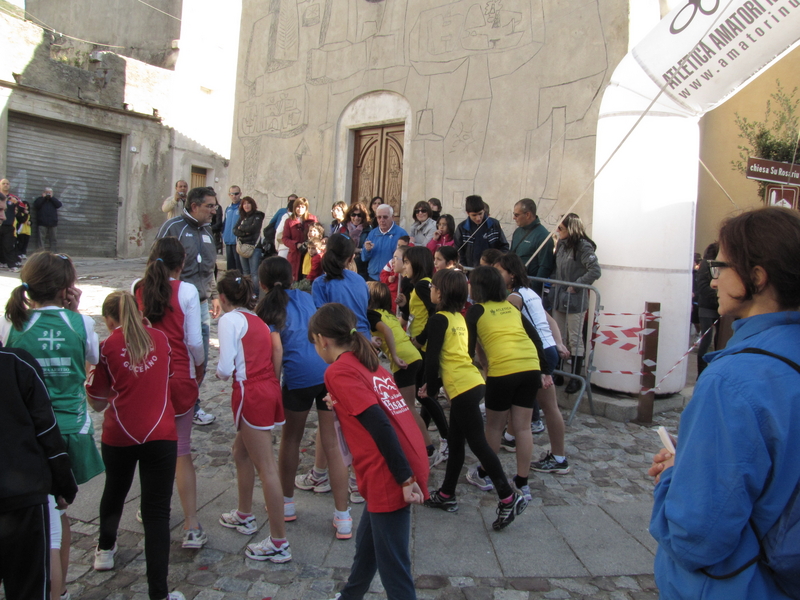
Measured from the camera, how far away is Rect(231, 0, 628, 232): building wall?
7.69 m

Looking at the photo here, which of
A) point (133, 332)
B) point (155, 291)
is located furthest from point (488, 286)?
point (133, 332)

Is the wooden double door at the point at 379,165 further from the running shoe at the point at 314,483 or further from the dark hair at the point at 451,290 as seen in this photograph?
the running shoe at the point at 314,483

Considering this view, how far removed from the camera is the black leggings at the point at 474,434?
11.8 feet

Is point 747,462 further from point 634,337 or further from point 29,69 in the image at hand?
point 29,69

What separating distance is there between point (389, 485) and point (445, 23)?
8.47 metres

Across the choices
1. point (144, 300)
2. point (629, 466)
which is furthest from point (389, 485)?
point (629, 466)

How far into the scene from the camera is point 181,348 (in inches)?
135

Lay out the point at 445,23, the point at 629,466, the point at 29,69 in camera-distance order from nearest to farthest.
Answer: the point at 629,466 < the point at 445,23 < the point at 29,69

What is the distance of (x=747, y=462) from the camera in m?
1.34

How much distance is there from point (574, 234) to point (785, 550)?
5107 mm

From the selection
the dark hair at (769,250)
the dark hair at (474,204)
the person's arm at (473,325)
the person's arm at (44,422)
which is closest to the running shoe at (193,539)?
the person's arm at (44,422)

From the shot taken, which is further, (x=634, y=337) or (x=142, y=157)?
(x=142, y=157)

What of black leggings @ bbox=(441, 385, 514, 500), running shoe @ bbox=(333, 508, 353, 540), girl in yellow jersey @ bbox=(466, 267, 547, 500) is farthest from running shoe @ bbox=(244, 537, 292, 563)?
girl in yellow jersey @ bbox=(466, 267, 547, 500)

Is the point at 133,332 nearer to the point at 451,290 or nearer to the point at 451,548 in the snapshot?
the point at 451,290
